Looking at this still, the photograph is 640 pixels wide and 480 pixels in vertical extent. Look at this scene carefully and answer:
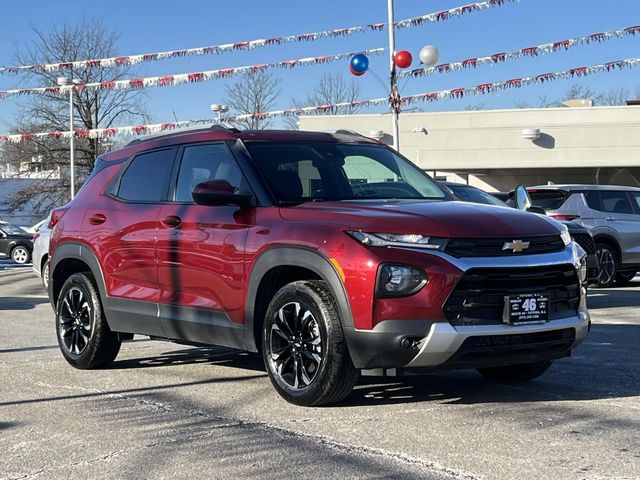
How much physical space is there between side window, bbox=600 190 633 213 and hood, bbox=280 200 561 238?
9506mm

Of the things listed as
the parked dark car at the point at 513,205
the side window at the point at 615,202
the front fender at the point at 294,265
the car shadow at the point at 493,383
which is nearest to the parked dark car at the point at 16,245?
the side window at the point at 615,202

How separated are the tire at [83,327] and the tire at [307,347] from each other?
6.58ft

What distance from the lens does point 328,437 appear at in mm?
4660

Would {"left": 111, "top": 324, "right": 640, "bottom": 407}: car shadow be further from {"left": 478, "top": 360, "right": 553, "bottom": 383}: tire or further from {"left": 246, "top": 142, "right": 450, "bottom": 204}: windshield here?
{"left": 246, "top": 142, "right": 450, "bottom": 204}: windshield

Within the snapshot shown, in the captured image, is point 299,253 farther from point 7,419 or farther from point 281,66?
point 281,66

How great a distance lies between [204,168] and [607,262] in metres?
9.92

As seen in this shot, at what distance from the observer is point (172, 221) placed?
6254 millimetres

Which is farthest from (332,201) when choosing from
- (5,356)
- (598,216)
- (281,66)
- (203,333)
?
(281,66)

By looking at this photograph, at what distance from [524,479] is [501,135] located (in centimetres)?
2657

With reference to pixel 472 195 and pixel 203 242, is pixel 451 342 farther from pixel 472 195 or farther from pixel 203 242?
pixel 472 195

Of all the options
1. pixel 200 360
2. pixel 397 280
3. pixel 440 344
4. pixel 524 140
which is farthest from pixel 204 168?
pixel 524 140

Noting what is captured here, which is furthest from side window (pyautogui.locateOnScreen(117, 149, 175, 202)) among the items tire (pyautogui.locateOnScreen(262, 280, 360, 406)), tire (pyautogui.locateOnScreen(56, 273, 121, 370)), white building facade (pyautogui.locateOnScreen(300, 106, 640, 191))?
white building facade (pyautogui.locateOnScreen(300, 106, 640, 191))

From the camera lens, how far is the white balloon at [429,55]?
18.0 metres

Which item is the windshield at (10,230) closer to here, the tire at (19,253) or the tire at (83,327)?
the tire at (19,253)
